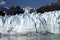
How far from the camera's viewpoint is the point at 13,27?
1102 centimetres

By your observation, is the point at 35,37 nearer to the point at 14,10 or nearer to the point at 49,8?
the point at 14,10

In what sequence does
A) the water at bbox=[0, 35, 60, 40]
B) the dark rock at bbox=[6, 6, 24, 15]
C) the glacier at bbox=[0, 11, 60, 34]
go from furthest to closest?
the dark rock at bbox=[6, 6, 24, 15], the glacier at bbox=[0, 11, 60, 34], the water at bbox=[0, 35, 60, 40]

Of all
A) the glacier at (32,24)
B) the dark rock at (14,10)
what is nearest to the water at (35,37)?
the glacier at (32,24)

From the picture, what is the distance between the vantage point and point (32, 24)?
1088cm

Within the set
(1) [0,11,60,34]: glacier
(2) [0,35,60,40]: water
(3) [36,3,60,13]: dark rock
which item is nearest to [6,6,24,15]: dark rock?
(3) [36,3,60,13]: dark rock

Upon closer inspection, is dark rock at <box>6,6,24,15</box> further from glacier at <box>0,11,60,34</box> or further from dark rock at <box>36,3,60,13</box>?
glacier at <box>0,11,60,34</box>

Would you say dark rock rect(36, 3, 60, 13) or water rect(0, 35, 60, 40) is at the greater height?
dark rock rect(36, 3, 60, 13)

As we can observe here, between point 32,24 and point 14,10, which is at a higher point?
point 14,10

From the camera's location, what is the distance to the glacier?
1090 cm

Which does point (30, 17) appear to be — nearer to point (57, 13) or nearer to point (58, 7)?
point (57, 13)

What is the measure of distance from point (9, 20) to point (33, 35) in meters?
1.08

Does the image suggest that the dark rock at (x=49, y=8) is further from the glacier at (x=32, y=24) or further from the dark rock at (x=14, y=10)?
the glacier at (x=32, y=24)

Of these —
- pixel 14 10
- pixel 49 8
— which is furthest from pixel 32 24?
pixel 49 8

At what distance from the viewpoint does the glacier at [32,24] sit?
10.9m
